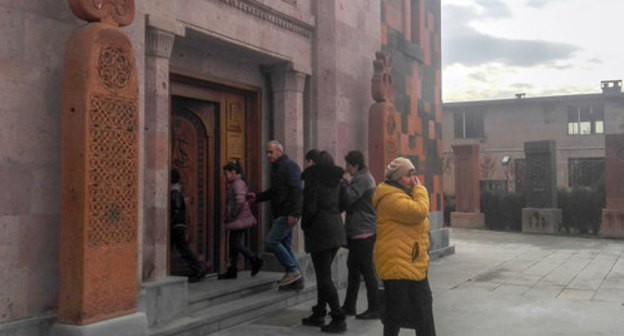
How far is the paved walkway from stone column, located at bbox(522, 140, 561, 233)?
4.31 meters

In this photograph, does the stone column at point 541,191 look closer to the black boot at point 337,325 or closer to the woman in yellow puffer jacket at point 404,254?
Answer: the black boot at point 337,325

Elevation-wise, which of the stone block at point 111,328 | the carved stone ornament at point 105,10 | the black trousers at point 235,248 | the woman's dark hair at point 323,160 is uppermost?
the carved stone ornament at point 105,10

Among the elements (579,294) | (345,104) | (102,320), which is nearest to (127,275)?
(102,320)

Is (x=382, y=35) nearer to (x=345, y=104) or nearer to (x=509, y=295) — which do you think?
(x=345, y=104)

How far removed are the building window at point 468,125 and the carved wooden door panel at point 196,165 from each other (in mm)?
28506

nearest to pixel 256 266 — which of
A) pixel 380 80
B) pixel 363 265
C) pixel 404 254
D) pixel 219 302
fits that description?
pixel 219 302

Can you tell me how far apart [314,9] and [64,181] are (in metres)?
5.29

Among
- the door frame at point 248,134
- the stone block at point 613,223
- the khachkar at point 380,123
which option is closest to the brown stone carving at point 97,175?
the door frame at point 248,134

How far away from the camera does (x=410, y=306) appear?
4941mm

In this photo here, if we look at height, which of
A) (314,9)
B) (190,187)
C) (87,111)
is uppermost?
(314,9)

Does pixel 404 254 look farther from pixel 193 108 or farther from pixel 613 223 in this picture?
pixel 613 223

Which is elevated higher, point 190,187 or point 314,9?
point 314,9

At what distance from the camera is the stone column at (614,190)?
16.9 m

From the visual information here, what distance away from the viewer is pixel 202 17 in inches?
270
